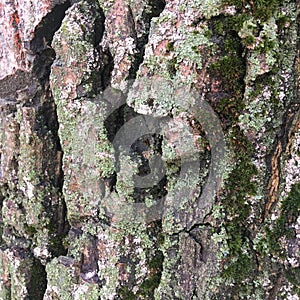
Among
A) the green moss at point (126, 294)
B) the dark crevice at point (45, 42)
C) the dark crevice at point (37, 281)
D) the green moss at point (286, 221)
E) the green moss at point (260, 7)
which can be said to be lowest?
the green moss at point (126, 294)

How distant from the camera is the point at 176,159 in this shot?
8.20ft

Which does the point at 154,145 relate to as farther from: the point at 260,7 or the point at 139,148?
the point at 260,7

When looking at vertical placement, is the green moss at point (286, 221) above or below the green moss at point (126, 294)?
above

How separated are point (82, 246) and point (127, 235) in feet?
1.12

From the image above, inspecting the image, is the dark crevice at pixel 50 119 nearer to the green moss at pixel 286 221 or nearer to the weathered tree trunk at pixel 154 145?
the weathered tree trunk at pixel 154 145

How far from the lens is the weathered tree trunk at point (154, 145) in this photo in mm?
2348

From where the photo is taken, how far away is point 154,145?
266 cm

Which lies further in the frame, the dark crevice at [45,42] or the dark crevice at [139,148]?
the dark crevice at [45,42]

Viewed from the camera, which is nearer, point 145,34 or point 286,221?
point 286,221

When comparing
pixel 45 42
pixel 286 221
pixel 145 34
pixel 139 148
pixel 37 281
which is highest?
pixel 45 42

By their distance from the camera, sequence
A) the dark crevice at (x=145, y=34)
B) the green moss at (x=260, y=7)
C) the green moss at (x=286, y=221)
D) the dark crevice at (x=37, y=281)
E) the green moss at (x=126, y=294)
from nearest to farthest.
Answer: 1. the green moss at (x=260, y=7)
2. the green moss at (x=286, y=221)
3. the dark crevice at (x=145, y=34)
4. the green moss at (x=126, y=294)
5. the dark crevice at (x=37, y=281)

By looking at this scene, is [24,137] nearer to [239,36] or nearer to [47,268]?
[47,268]

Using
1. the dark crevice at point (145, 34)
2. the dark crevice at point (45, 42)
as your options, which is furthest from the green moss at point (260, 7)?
the dark crevice at point (45, 42)

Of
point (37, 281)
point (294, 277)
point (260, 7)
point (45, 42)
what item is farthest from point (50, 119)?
point (294, 277)
